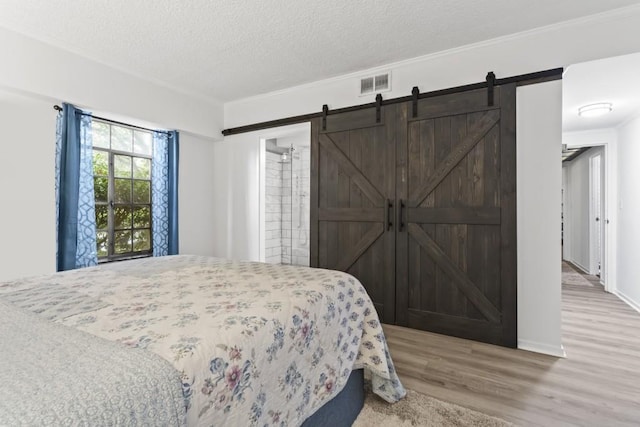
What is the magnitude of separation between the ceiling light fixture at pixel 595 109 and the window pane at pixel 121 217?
5.14 m

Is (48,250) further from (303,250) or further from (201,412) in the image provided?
(303,250)

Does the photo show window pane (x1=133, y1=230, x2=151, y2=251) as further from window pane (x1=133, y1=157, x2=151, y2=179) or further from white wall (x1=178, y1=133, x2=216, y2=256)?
window pane (x1=133, y1=157, x2=151, y2=179)

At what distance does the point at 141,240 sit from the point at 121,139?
3.77 ft

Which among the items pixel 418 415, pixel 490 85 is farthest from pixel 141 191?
pixel 490 85

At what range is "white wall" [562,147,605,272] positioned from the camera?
5.65 metres

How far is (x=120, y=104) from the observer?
10.4 feet

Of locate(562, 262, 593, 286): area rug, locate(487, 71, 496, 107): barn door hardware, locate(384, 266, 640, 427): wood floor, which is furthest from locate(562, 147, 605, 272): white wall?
locate(487, 71, 496, 107): barn door hardware

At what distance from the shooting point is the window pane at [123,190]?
3.44 m

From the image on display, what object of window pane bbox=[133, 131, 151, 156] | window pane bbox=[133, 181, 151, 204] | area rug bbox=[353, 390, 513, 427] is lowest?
area rug bbox=[353, 390, 513, 427]

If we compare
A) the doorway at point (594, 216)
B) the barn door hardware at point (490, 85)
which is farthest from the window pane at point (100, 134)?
the doorway at point (594, 216)

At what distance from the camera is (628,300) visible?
3723 millimetres

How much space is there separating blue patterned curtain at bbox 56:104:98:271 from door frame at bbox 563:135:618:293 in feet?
19.8

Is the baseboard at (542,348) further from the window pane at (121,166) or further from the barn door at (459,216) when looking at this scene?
the window pane at (121,166)

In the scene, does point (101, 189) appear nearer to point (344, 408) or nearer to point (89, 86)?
point (89, 86)
